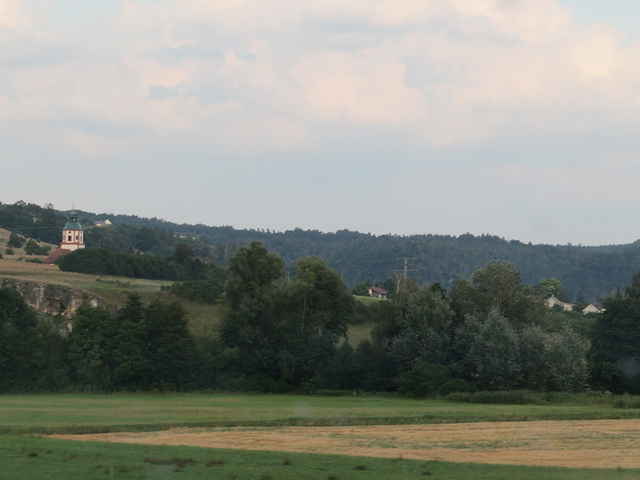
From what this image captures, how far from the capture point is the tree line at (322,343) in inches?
1976

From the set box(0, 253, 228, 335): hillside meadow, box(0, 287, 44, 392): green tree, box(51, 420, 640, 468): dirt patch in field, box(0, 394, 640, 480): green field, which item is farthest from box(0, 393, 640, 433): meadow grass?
box(0, 253, 228, 335): hillside meadow

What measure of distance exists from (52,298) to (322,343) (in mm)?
32096

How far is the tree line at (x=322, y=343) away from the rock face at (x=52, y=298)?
68.0 ft

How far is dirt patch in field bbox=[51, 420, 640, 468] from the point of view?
2275 cm

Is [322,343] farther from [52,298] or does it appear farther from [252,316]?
[52,298]

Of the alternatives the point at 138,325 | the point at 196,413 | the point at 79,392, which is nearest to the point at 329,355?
the point at 138,325

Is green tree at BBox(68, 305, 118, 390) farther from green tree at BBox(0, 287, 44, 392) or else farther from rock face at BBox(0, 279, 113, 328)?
rock face at BBox(0, 279, 113, 328)

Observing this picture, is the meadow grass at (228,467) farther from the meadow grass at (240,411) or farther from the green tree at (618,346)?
the green tree at (618,346)

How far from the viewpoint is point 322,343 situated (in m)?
55.0

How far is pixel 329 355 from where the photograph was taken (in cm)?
5478

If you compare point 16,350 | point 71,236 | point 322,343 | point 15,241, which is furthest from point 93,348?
point 15,241

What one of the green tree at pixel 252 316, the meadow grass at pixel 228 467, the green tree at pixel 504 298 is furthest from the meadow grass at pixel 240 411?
the green tree at pixel 504 298

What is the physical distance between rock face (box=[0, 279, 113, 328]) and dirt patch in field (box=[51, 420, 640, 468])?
48797 millimetres

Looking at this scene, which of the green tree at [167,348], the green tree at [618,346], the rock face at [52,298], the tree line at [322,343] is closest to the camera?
the tree line at [322,343]
